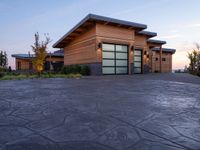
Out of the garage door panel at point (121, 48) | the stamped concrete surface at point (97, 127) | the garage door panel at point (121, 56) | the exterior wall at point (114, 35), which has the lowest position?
the stamped concrete surface at point (97, 127)

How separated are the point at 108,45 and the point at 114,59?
1310 mm

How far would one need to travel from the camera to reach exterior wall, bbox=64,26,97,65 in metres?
13.4

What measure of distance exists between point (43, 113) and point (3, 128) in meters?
0.67

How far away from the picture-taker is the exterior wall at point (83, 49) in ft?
43.8

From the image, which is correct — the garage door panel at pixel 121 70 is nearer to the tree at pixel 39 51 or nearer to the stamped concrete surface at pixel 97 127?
the tree at pixel 39 51

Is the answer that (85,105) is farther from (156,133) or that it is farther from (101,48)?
(101,48)

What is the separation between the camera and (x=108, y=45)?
1376 cm

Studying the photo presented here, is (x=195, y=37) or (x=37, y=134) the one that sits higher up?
(x=195, y=37)

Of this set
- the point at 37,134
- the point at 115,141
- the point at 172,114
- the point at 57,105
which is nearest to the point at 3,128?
the point at 37,134

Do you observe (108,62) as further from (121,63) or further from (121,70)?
(121,70)

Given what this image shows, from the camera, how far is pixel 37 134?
75.1 inches

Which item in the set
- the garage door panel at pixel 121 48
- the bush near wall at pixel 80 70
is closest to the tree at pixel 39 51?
the bush near wall at pixel 80 70

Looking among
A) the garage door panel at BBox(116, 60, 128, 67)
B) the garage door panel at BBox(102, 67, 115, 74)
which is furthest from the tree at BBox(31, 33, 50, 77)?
the garage door panel at BBox(116, 60, 128, 67)

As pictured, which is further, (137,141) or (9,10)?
(9,10)
